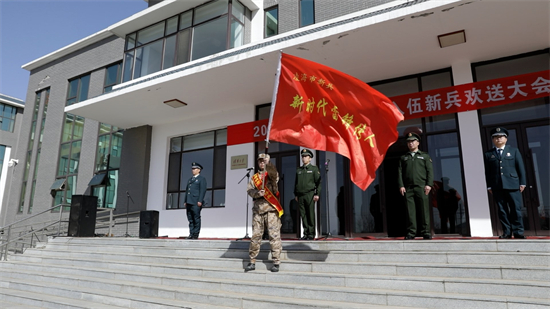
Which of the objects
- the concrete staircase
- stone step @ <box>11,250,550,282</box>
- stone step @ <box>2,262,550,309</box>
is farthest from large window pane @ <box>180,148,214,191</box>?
stone step @ <box>2,262,550,309</box>

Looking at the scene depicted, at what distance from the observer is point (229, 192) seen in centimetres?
1095

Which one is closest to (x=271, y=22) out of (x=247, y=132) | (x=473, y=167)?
(x=247, y=132)

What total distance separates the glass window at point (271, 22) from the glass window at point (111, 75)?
6878 millimetres

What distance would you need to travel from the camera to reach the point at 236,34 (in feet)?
34.4

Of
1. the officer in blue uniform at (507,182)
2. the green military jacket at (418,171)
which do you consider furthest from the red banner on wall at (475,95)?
the green military jacket at (418,171)

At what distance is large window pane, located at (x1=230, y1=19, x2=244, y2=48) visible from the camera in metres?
10.3

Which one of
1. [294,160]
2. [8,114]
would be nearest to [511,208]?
[294,160]

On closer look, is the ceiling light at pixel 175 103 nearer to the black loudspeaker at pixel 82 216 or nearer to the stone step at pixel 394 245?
the black loudspeaker at pixel 82 216

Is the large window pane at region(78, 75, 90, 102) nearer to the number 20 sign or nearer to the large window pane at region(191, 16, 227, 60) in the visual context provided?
the large window pane at region(191, 16, 227, 60)

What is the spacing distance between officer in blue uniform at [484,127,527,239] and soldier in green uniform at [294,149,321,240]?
3.01 metres

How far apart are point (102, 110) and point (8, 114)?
66.9ft

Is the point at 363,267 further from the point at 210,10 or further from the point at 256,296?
the point at 210,10

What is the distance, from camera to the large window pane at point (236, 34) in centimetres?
1030

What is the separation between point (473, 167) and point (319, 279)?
4.98 metres
